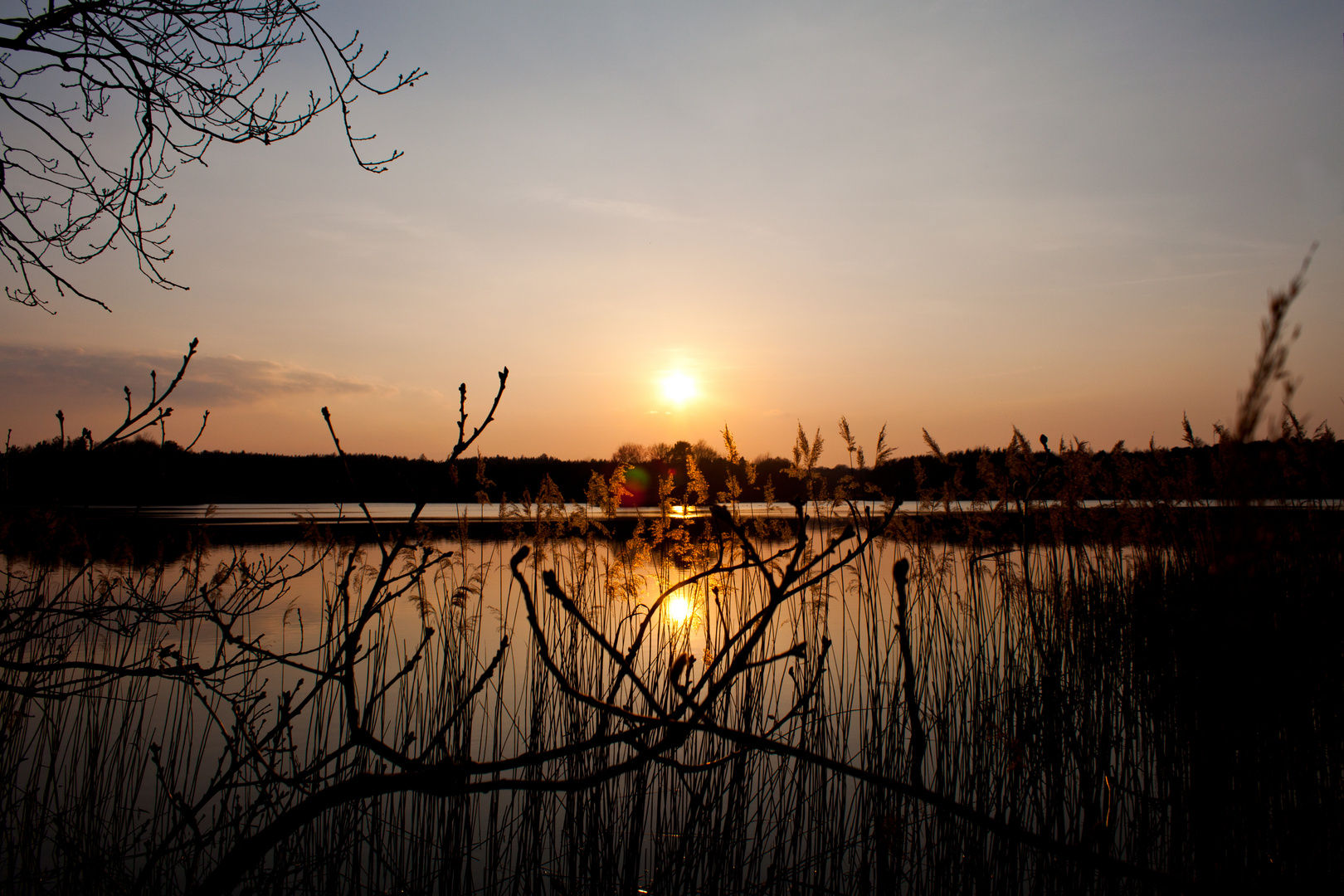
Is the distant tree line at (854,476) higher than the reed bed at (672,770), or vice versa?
the distant tree line at (854,476)

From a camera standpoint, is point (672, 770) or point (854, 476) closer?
point (672, 770)

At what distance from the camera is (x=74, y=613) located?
2.22 meters

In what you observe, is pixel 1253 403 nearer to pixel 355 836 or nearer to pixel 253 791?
pixel 355 836

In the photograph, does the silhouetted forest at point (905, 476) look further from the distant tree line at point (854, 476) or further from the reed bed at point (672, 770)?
the reed bed at point (672, 770)

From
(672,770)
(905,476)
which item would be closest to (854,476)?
(672,770)

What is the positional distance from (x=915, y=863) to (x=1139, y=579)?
519 centimetres

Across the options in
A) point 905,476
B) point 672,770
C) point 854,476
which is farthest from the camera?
point 854,476

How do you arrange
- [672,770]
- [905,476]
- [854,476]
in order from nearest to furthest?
[905,476] → [672,770] → [854,476]

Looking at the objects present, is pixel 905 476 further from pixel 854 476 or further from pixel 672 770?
pixel 854 476

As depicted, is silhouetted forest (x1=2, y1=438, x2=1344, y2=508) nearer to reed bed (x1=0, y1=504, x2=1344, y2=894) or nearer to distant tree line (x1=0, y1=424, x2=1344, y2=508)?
distant tree line (x1=0, y1=424, x2=1344, y2=508)

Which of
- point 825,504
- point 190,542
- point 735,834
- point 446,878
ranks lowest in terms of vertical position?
point 446,878

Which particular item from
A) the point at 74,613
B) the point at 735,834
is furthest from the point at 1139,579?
the point at 74,613

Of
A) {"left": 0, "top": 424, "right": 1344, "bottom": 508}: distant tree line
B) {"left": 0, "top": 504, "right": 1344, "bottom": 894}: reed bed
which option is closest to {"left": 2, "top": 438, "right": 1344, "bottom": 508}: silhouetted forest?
{"left": 0, "top": 424, "right": 1344, "bottom": 508}: distant tree line

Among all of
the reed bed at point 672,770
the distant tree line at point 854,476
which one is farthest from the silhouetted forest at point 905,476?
the reed bed at point 672,770
